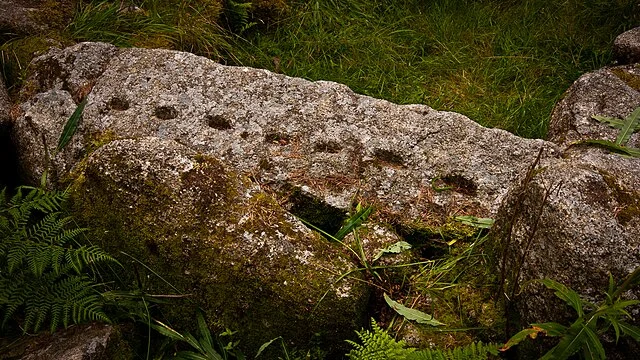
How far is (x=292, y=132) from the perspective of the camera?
3.40 metres

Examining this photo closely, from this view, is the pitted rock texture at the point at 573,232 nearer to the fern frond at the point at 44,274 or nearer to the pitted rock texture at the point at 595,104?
the pitted rock texture at the point at 595,104

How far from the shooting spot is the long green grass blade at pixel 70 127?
11.0ft

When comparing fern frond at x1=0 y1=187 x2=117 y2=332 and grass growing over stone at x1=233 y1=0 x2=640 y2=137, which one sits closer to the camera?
fern frond at x1=0 y1=187 x2=117 y2=332

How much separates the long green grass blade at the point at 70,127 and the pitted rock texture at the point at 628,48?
→ 3.49 meters

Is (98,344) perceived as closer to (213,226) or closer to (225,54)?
(213,226)

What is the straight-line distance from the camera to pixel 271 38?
511 cm

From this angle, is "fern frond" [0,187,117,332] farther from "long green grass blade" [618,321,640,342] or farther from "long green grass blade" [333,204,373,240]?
"long green grass blade" [618,321,640,342]

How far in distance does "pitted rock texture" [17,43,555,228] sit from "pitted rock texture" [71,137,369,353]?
1.58 feet

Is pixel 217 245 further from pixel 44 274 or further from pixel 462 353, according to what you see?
pixel 462 353

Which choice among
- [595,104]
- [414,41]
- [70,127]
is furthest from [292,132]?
[414,41]

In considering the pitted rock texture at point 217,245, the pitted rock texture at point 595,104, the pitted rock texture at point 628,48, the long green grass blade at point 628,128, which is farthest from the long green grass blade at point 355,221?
the pitted rock texture at point 628,48

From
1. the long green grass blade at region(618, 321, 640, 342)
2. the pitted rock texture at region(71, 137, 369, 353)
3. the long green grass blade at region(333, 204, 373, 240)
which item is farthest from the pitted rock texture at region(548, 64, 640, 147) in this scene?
the pitted rock texture at region(71, 137, 369, 353)

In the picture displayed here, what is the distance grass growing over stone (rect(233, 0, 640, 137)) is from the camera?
471 centimetres

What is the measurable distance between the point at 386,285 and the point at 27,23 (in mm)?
2985
